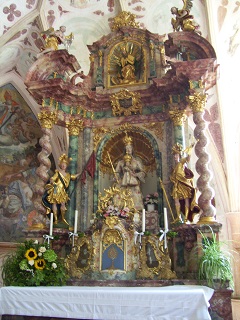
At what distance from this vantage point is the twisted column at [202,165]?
679cm

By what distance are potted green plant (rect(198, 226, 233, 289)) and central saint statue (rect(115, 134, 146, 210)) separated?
2089mm

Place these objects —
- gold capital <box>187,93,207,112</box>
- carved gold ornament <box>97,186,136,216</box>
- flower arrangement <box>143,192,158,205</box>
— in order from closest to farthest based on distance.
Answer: carved gold ornament <box>97,186,136,216</box> → gold capital <box>187,93,207,112</box> → flower arrangement <box>143,192,158,205</box>

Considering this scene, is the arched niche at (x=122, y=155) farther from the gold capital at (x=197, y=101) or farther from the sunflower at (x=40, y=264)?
the sunflower at (x=40, y=264)

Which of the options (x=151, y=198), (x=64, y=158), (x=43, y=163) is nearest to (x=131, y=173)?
(x=151, y=198)

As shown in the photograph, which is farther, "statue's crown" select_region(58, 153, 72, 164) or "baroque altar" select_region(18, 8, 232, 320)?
"statue's crown" select_region(58, 153, 72, 164)

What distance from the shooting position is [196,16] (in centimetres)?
1156

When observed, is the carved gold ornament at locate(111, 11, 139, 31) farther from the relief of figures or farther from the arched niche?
the relief of figures

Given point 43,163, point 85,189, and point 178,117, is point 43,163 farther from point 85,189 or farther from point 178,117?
point 178,117

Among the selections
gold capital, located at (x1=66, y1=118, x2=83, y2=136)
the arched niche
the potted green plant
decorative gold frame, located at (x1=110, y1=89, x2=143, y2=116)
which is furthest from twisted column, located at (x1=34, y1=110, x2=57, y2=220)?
the potted green plant

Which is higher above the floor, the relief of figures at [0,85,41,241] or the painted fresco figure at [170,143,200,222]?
the relief of figures at [0,85,41,241]

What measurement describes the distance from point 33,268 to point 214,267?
294 cm

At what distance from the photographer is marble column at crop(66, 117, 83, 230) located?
8.15m

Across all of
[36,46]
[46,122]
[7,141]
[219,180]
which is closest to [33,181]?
[7,141]

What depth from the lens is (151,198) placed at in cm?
805
